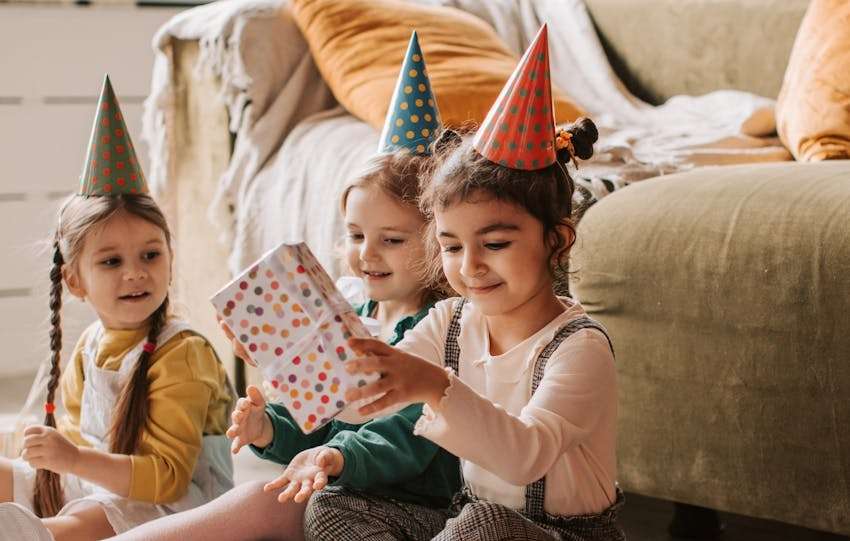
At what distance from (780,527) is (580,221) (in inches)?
22.5

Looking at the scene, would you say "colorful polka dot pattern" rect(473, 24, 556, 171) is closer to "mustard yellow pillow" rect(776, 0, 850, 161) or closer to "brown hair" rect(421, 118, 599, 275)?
"brown hair" rect(421, 118, 599, 275)

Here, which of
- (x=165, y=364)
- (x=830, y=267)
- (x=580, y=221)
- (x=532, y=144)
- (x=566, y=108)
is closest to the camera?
(x=532, y=144)

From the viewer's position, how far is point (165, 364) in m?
1.45

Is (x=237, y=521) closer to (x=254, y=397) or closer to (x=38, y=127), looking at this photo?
(x=254, y=397)

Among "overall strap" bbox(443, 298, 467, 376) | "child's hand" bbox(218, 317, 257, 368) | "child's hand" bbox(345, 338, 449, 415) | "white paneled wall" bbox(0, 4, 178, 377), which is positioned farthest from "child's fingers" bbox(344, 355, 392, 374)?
"white paneled wall" bbox(0, 4, 178, 377)

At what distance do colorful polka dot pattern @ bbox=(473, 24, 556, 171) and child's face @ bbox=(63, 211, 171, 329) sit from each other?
0.57 m

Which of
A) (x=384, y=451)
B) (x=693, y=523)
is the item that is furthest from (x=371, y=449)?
(x=693, y=523)

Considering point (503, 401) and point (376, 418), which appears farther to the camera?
point (376, 418)

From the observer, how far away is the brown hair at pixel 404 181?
1310mm

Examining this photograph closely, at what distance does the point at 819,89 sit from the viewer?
202cm

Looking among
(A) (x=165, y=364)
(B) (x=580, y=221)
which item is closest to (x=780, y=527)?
(B) (x=580, y=221)

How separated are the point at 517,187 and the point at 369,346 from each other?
0.21 m

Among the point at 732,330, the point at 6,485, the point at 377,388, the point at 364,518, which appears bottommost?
the point at 6,485

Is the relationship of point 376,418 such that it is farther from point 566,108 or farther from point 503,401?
point 566,108
